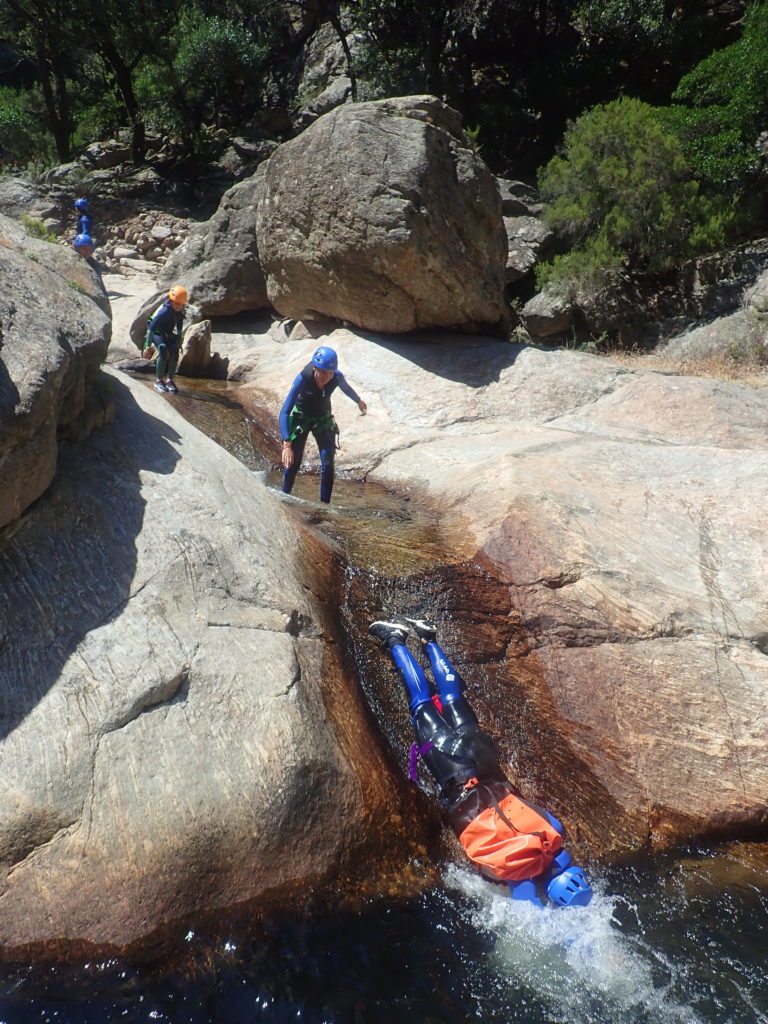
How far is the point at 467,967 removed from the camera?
364 centimetres

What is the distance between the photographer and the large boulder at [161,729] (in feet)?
11.7

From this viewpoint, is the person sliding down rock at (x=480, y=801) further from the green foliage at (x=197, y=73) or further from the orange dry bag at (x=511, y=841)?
the green foliage at (x=197, y=73)

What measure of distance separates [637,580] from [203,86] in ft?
84.6

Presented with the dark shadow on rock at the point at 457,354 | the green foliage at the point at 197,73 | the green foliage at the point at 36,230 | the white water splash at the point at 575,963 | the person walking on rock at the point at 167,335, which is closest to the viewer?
the white water splash at the point at 575,963

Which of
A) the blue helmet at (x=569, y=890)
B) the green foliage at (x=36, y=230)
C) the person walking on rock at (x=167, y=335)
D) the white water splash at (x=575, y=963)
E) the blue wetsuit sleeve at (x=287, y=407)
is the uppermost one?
the green foliage at (x=36, y=230)

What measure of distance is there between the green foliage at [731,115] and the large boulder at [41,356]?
44.1ft

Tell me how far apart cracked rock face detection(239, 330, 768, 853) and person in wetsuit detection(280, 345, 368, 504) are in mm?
1039

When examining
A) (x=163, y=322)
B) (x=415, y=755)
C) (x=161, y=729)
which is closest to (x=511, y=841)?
(x=415, y=755)

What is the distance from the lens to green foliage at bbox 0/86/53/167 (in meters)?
25.0

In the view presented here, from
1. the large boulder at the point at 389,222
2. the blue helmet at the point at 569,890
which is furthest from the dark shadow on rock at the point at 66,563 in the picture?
the large boulder at the point at 389,222

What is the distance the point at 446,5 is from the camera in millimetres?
21906

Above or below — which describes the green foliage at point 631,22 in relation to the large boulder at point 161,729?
above

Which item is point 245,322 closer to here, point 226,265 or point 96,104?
point 226,265

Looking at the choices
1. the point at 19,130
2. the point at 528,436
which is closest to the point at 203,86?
the point at 19,130
